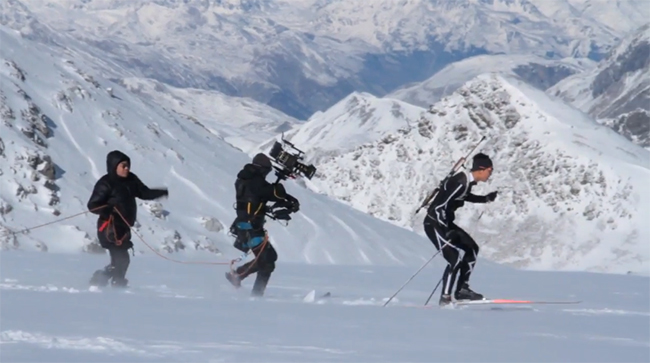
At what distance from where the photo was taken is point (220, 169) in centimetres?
5422

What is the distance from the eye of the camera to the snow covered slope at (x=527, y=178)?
332 feet

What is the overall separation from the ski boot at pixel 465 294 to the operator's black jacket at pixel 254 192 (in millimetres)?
2871

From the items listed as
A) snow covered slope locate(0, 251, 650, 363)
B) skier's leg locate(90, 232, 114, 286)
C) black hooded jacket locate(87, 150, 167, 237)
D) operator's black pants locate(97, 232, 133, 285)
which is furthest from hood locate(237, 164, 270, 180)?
skier's leg locate(90, 232, 114, 286)

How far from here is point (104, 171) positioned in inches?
1858

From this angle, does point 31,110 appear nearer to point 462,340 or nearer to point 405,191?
point 462,340

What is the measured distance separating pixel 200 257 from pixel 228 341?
3487 cm

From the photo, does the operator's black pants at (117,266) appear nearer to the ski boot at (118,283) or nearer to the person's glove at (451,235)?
the ski boot at (118,283)

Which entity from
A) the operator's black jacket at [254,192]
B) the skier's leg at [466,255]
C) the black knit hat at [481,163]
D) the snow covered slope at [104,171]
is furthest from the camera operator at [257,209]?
the snow covered slope at [104,171]

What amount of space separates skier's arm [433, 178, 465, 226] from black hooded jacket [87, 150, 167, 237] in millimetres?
4303

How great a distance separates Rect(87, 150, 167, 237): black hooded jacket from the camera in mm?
14320

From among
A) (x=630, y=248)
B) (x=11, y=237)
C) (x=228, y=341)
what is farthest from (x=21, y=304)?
(x=630, y=248)

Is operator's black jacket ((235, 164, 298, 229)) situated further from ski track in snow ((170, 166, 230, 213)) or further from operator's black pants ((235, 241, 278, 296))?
ski track in snow ((170, 166, 230, 213))

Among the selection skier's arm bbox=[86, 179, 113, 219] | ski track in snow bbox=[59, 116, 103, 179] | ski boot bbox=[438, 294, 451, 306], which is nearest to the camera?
skier's arm bbox=[86, 179, 113, 219]

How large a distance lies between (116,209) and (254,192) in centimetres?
199
